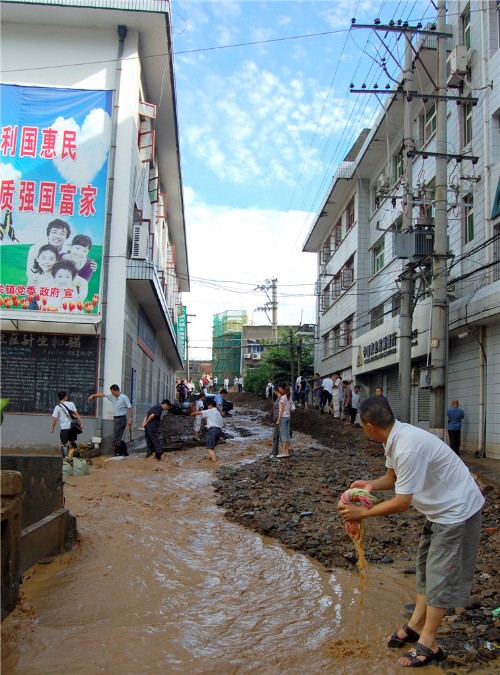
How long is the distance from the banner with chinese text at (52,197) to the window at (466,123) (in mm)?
10100

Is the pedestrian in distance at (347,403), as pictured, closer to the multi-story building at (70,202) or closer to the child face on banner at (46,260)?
the multi-story building at (70,202)

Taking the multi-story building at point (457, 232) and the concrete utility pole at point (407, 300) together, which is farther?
the concrete utility pole at point (407, 300)

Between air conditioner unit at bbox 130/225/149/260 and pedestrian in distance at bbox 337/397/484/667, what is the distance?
1179 centimetres

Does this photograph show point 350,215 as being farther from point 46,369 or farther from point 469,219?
point 46,369

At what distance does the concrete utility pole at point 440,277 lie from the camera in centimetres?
1240

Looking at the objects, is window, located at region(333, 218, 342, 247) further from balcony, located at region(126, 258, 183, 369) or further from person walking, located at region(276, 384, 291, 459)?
person walking, located at region(276, 384, 291, 459)

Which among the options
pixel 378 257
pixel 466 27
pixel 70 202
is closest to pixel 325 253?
pixel 378 257

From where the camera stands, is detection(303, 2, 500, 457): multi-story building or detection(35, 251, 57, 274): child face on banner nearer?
detection(35, 251, 57, 274): child face on banner

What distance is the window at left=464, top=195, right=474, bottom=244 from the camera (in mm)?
15945

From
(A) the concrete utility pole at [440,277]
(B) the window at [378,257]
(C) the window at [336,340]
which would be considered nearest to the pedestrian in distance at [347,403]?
(B) the window at [378,257]

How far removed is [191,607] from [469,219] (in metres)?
14.5

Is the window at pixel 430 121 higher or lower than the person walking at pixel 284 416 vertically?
higher

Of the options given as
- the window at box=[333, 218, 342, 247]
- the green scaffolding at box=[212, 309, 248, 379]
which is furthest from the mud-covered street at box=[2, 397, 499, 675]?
the green scaffolding at box=[212, 309, 248, 379]

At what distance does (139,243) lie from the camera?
47.6 ft
